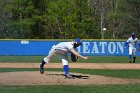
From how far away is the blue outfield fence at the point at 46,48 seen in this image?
36.8 metres

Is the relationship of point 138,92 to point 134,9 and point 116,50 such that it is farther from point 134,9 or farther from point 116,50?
point 134,9

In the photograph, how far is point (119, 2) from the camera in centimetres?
6775

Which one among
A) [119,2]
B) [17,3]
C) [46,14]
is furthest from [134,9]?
[17,3]

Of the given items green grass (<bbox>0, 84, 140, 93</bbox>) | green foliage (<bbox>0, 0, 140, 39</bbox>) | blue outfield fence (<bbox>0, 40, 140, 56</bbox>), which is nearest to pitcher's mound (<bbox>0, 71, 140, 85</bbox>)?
green grass (<bbox>0, 84, 140, 93</bbox>)

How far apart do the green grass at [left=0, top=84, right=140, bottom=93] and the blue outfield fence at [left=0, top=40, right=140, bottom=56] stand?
23280 mm

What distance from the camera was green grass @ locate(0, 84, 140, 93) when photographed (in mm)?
12148

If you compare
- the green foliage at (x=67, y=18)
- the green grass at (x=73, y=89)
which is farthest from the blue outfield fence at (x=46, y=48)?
the green grass at (x=73, y=89)

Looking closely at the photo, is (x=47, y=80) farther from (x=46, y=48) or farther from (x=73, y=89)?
(x=46, y=48)

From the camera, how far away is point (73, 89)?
12617mm

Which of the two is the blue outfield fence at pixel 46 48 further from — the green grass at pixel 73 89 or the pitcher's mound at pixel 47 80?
the green grass at pixel 73 89

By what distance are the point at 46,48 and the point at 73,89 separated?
2454 cm

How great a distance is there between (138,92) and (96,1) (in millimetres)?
59594

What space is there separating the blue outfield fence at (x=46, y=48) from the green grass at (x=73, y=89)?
23.3 metres

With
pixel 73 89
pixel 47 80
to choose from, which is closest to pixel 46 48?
pixel 47 80
